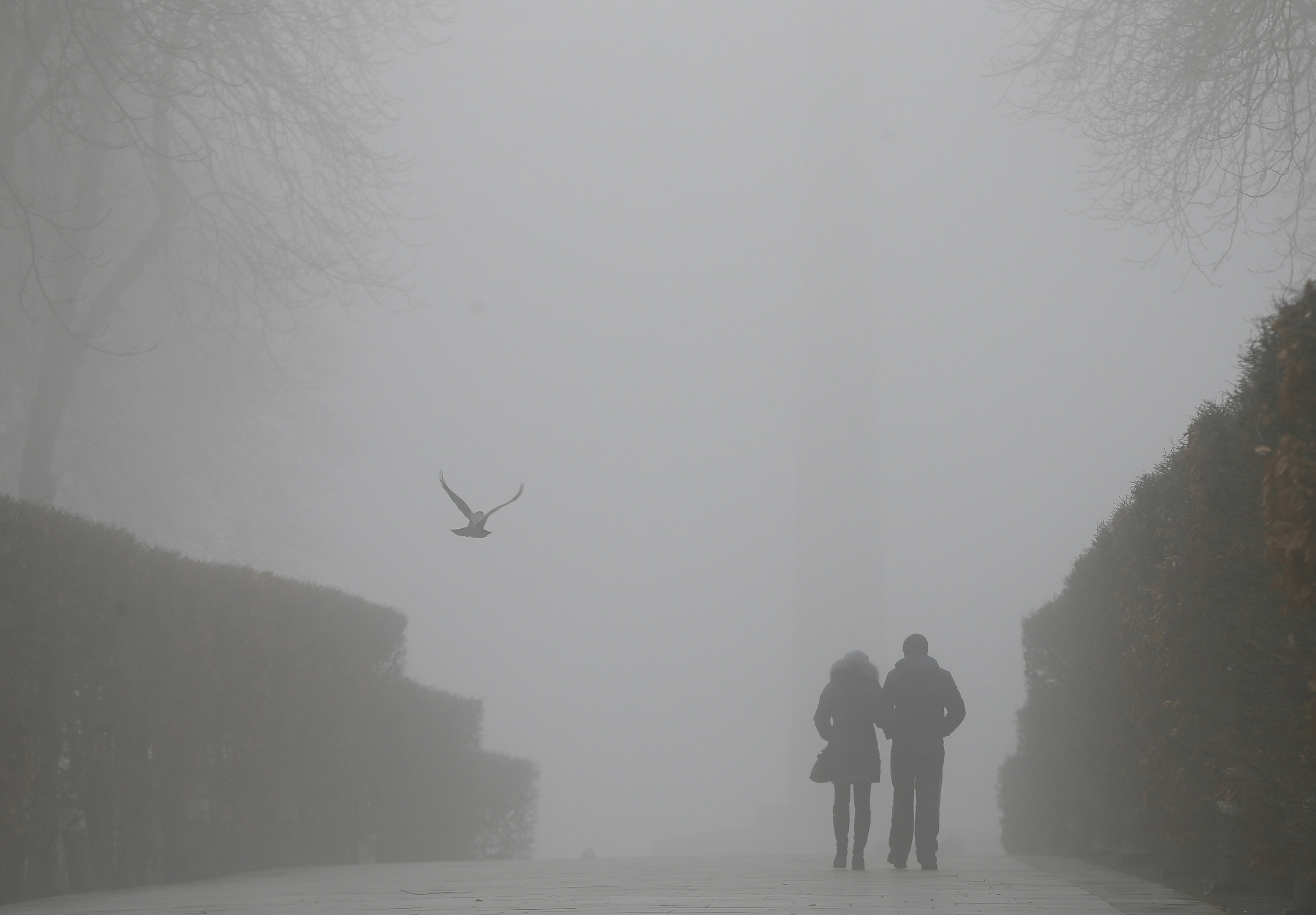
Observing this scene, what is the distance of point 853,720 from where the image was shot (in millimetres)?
9133

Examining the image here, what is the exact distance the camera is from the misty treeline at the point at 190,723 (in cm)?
715

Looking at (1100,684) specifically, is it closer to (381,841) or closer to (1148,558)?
(1148,558)

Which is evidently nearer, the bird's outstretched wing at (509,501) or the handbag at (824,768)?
the bird's outstretched wing at (509,501)

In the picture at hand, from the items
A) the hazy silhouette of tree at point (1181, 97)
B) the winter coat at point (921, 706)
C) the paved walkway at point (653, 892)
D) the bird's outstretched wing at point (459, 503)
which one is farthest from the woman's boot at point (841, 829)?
the hazy silhouette of tree at point (1181, 97)

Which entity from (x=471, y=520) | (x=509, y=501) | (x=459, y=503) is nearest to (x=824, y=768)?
(x=471, y=520)

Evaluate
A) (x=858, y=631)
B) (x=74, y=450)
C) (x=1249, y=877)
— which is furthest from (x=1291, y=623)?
(x=858, y=631)

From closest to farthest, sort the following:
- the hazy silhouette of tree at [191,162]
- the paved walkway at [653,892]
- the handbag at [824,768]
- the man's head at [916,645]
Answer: the paved walkway at [653,892]
the handbag at [824,768]
the man's head at [916,645]
the hazy silhouette of tree at [191,162]

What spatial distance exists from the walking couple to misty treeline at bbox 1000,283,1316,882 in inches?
45.0

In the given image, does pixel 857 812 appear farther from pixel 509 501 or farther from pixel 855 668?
pixel 509 501

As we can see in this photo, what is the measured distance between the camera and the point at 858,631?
138 feet

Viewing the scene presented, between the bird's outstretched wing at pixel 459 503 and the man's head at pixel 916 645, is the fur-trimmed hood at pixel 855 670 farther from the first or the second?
the bird's outstretched wing at pixel 459 503

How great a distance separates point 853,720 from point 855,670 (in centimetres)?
38

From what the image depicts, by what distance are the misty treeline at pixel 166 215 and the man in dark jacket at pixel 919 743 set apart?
32.7ft

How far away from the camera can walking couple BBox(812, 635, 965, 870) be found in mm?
8914
